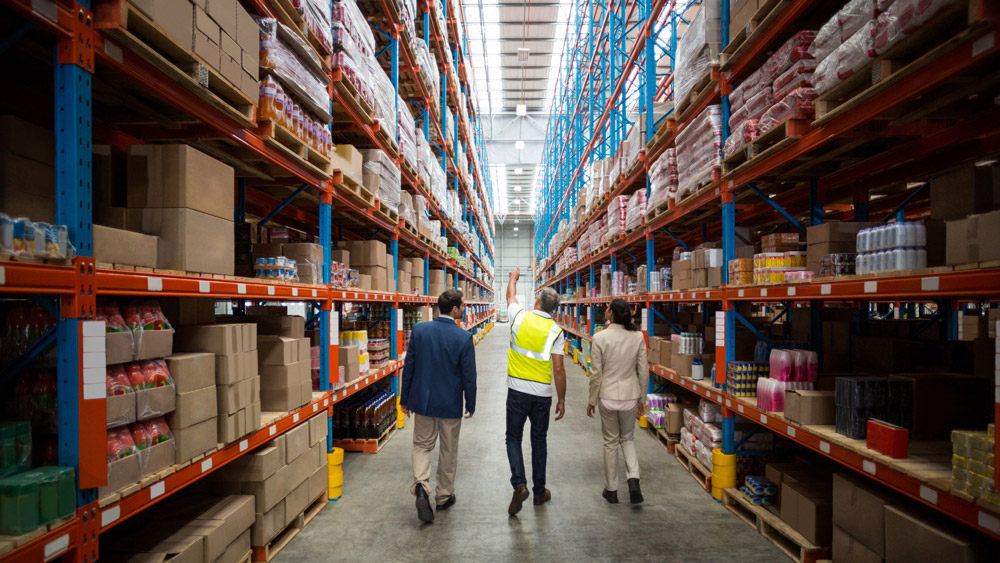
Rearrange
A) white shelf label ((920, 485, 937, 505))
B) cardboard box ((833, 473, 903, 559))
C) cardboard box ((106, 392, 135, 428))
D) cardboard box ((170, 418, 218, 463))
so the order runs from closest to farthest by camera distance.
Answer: cardboard box ((106, 392, 135, 428)) < white shelf label ((920, 485, 937, 505)) < cardboard box ((170, 418, 218, 463)) < cardboard box ((833, 473, 903, 559))

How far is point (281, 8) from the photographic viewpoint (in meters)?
3.73

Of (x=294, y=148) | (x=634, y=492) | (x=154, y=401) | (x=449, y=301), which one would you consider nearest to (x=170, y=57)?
(x=294, y=148)

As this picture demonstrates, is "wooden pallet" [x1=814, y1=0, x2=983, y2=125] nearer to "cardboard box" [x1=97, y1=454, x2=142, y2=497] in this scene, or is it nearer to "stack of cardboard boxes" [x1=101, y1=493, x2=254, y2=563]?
"cardboard box" [x1=97, y1=454, x2=142, y2=497]

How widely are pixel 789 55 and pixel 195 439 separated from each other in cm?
494

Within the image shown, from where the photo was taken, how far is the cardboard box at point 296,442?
3811 mm

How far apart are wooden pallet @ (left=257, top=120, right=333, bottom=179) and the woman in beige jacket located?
3.08 metres

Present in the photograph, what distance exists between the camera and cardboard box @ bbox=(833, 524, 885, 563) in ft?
9.29

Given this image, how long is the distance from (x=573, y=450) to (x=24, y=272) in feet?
19.0

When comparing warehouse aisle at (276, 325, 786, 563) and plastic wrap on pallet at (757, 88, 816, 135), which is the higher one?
plastic wrap on pallet at (757, 88, 816, 135)

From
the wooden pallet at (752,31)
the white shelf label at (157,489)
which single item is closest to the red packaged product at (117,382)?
the white shelf label at (157,489)

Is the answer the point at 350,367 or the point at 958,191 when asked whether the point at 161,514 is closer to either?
the point at 350,367

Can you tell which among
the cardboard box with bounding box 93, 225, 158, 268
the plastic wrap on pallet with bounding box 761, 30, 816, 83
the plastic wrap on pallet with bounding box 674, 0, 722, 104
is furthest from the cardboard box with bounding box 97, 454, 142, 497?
the plastic wrap on pallet with bounding box 674, 0, 722, 104

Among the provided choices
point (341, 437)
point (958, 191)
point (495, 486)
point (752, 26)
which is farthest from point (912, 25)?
point (341, 437)

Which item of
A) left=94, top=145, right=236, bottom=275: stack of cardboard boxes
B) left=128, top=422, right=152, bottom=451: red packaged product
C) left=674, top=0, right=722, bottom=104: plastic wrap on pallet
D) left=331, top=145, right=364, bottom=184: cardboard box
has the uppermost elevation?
left=674, top=0, right=722, bottom=104: plastic wrap on pallet
